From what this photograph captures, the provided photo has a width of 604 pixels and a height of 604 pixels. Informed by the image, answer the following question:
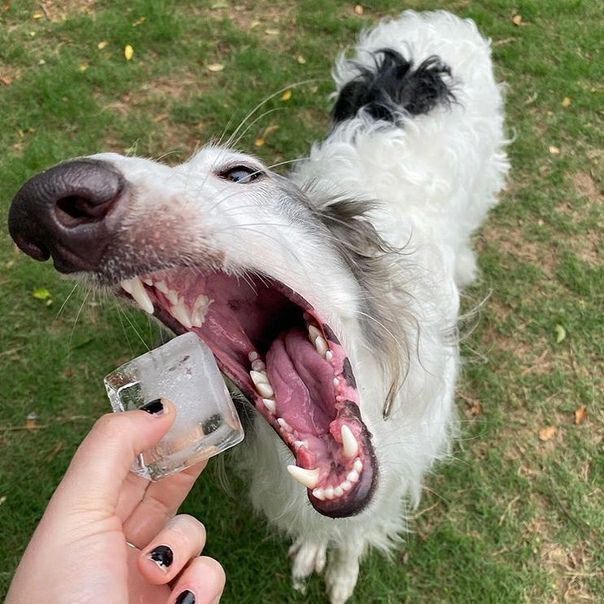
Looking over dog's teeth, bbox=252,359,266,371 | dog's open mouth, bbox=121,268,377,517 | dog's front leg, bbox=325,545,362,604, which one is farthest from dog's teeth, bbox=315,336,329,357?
dog's front leg, bbox=325,545,362,604

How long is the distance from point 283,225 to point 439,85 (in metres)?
2.07

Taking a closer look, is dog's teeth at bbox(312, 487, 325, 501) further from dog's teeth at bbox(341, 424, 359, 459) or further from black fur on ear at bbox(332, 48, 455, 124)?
black fur on ear at bbox(332, 48, 455, 124)

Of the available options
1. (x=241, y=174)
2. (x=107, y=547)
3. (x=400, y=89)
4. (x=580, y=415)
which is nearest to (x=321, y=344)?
(x=241, y=174)

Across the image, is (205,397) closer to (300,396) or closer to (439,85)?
(300,396)

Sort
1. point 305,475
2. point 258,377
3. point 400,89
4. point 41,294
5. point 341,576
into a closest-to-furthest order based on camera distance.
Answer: point 305,475 → point 258,377 → point 341,576 → point 400,89 → point 41,294

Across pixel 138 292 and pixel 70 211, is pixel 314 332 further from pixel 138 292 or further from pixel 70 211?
pixel 70 211

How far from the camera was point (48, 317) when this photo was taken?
4910mm

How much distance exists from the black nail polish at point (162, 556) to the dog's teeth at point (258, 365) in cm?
67

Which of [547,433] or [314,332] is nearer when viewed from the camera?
[314,332]

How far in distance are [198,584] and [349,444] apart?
2.03 feet

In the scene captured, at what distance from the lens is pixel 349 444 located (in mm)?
2135

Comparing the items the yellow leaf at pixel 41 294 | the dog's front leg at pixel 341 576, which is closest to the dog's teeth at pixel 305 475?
the dog's front leg at pixel 341 576

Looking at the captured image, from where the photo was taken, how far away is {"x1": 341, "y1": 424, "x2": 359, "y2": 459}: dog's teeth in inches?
84.0

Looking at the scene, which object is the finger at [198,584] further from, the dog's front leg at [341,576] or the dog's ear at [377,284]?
the dog's front leg at [341,576]
